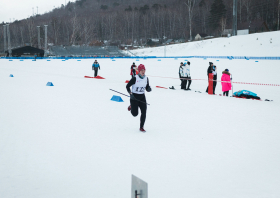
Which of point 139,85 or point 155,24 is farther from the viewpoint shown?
point 155,24

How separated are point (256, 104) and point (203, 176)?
23.3 ft

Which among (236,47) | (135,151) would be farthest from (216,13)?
(135,151)

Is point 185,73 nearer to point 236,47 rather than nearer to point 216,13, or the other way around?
point 236,47

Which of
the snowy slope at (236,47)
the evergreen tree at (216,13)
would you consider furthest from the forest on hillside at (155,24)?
the snowy slope at (236,47)

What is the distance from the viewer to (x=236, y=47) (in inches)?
1865

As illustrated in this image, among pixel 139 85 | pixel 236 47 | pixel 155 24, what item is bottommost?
pixel 139 85

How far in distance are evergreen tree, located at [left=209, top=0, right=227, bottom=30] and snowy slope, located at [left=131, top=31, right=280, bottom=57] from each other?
71.0 ft

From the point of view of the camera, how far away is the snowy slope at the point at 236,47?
42.4 metres

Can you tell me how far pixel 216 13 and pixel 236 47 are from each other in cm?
3333

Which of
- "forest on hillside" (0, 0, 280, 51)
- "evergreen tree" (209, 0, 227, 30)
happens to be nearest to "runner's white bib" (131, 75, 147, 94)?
"forest on hillside" (0, 0, 280, 51)

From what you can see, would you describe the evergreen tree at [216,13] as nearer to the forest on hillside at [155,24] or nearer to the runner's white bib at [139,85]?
the forest on hillside at [155,24]

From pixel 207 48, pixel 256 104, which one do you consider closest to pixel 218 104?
pixel 256 104

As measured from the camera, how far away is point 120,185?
3.81m

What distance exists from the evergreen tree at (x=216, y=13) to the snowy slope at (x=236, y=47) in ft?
71.0
